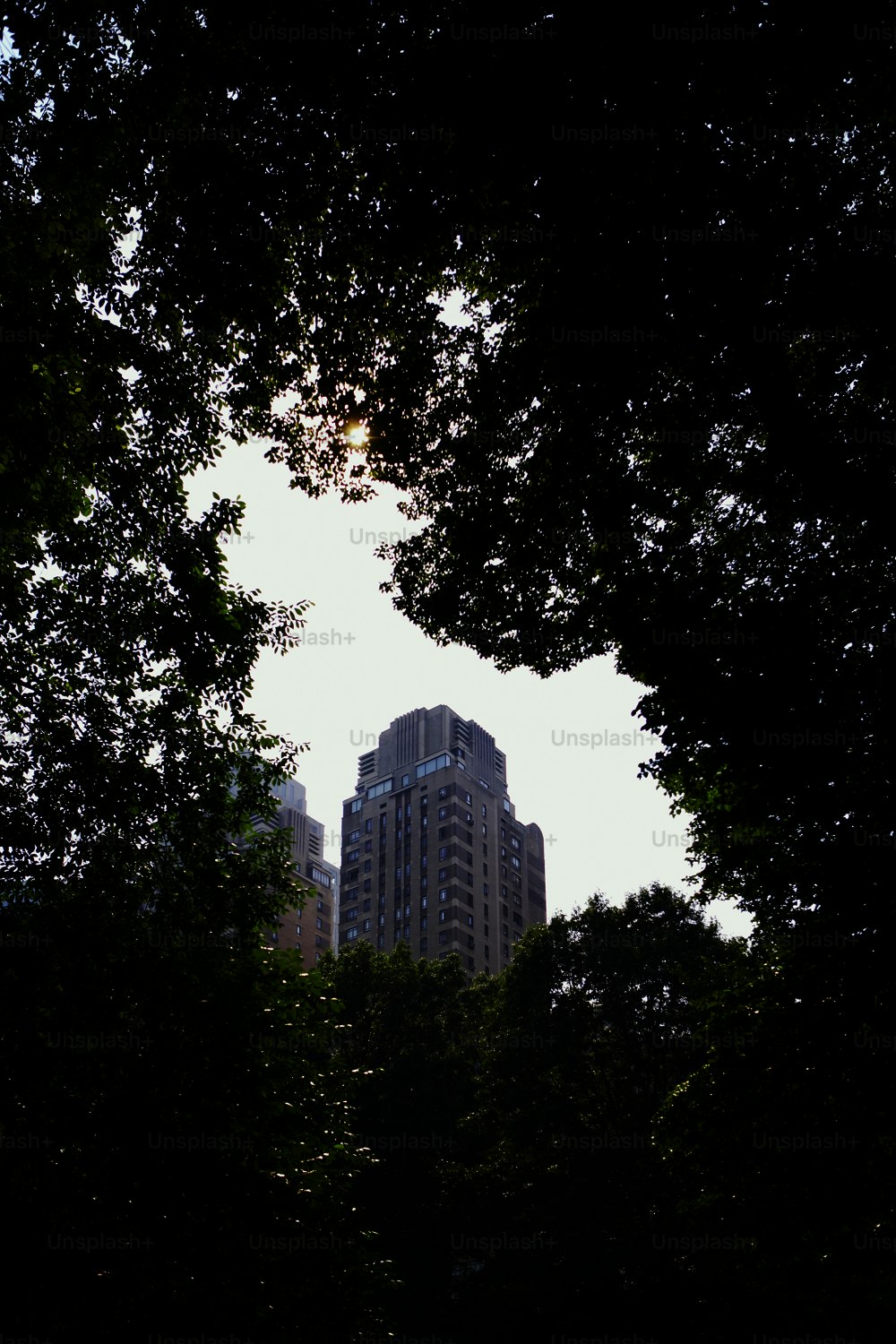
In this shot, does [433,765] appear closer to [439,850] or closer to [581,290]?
[439,850]

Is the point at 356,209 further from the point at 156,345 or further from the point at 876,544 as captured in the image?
the point at 876,544

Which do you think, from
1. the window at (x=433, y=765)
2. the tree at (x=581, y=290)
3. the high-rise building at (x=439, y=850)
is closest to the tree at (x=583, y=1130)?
the tree at (x=581, y=290)

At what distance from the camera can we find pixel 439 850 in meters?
94.8

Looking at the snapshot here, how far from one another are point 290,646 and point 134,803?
3.73 m

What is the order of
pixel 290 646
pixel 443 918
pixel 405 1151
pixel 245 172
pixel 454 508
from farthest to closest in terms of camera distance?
1. pixel 443 918
2. pixel 405 1151
3. pixel 290 646
4. pixel 454 508
5. pixel 245 172

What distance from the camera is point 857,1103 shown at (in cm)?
1085

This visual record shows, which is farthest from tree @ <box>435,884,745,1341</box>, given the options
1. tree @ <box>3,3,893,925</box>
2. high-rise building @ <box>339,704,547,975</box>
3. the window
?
the window

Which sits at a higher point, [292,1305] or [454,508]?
[454,508]

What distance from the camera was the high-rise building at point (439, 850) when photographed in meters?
91.4

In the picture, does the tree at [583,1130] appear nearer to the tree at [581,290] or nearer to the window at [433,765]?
the tree at [581,290]

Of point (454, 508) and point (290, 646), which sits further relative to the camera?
point (290, 646)

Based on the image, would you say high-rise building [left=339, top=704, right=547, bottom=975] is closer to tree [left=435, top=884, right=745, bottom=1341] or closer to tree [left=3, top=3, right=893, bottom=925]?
tree [left=435, top=884, right=745, bottom=1341]

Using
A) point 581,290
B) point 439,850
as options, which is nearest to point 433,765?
point 439,850

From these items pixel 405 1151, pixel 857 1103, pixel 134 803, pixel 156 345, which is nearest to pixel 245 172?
pixel 156 345
